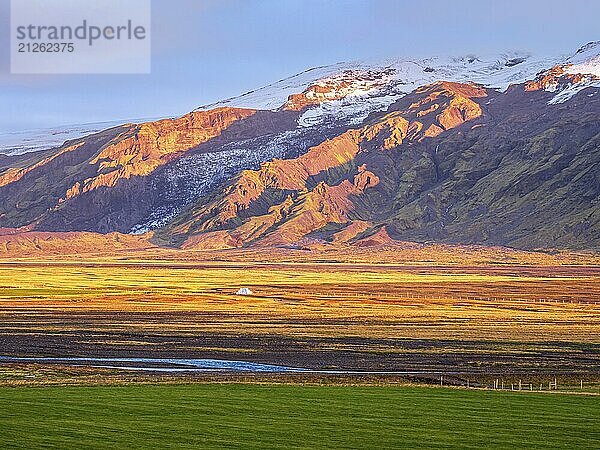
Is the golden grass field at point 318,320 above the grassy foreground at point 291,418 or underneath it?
underneath

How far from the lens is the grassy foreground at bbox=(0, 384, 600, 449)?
76.6 feet

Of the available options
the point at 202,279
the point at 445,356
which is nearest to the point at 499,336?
the point at 445,356

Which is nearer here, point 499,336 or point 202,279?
point 499,336

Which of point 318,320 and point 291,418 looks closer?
point 291,418

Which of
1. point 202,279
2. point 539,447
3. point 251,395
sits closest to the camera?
point 539,447

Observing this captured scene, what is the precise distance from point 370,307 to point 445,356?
124 feet

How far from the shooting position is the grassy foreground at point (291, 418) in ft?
76.6

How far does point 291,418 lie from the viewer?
2688 centimetres

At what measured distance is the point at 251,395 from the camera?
31.5 metres

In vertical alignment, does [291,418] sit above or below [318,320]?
above

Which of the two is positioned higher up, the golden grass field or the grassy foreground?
the grassy foreground

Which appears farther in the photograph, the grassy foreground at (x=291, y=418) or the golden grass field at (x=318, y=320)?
the golden grass field at (x=318, y=320)

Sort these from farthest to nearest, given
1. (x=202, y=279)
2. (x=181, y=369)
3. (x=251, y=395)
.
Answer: (x=202, y=279) → (x=181, y=369) → (x=251, y=395)

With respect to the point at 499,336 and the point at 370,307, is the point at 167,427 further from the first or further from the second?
the point at 370,307
